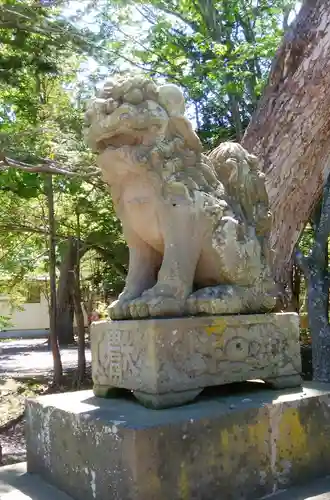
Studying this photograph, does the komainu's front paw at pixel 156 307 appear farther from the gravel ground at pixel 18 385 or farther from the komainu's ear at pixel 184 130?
the gravel ground at pixel 18 385

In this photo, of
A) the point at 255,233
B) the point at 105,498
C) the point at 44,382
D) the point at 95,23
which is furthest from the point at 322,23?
the point at 44,382

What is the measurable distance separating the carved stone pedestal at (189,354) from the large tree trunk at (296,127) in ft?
8.04

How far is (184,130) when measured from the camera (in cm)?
267

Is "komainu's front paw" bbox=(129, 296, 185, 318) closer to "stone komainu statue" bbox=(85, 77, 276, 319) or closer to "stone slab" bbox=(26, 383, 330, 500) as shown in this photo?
"stone komainu statue" bbox=(85, 77, 276, 319)

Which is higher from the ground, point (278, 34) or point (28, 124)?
point (278, 34)

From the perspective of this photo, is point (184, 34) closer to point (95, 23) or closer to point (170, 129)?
point (95, 23)

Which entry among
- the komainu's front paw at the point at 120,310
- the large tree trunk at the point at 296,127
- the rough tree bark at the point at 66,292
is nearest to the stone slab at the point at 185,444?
the komainu's front paw at the point at 120,310

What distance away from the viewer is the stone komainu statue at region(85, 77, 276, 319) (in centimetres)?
250

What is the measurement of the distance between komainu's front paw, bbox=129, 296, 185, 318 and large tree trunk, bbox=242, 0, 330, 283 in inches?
110

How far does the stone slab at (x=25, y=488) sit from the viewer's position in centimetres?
229

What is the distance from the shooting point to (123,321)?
8.14ft

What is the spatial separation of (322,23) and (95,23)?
3.58m

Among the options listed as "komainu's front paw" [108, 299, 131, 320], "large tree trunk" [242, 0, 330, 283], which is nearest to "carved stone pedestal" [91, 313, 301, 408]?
"komainu's front paw" [108, 299, 131, 320]

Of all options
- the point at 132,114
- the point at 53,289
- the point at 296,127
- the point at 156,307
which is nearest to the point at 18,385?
the point at 53,289
